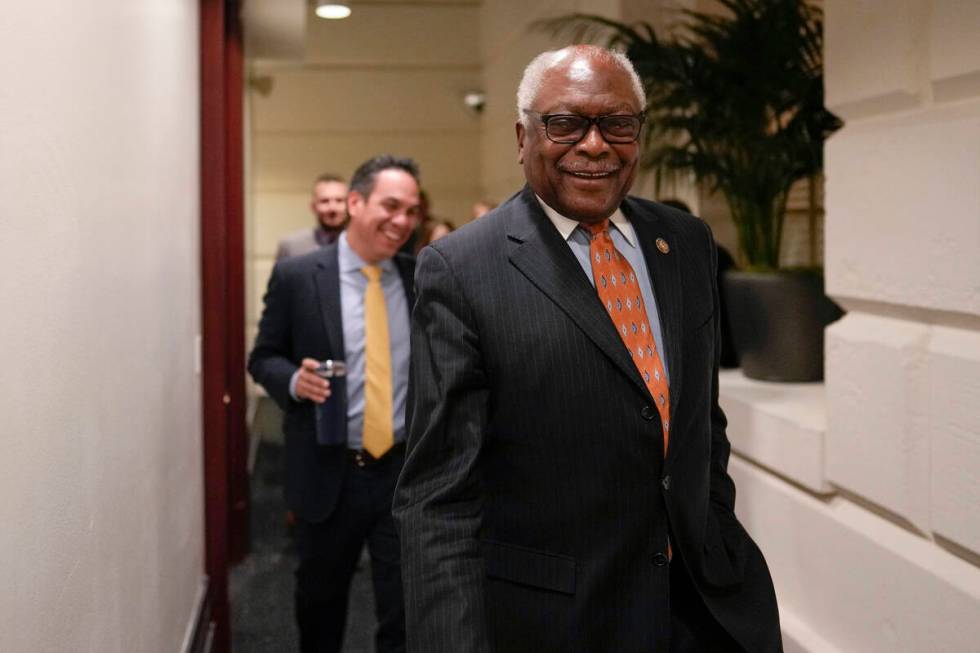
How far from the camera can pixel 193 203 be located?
122 inches

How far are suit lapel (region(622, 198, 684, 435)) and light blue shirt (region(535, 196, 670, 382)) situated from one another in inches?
0.4

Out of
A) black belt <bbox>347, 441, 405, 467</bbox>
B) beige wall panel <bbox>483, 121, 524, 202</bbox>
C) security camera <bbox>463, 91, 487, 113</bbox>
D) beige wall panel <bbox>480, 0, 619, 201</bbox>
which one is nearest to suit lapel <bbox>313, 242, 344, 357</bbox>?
black belt <bbox>347, 441, 405, 467</bbox>

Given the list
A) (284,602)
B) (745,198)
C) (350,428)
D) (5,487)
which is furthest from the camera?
(284,602)

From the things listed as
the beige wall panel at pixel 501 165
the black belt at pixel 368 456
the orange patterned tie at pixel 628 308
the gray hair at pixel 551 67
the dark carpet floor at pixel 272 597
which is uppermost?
the beige wall panel at pixel 501 165

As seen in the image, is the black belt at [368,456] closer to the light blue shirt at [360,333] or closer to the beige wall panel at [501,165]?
the light blue shirt at [360,333]

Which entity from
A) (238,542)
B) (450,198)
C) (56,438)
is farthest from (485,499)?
(450,198)

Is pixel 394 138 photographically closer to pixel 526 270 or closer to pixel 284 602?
pixel 284 602

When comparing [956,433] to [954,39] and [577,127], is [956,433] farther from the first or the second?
[577,127]

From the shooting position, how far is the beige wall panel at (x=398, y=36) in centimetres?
955

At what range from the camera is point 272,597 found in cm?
402

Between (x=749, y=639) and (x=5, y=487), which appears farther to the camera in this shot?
(x=749, y=639)

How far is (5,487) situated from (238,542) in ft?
11.8

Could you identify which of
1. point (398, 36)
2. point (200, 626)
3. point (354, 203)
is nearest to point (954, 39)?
point (354, 203)

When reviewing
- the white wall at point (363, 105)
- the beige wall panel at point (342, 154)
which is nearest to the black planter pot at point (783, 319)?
the white wall at point (363, 105)
